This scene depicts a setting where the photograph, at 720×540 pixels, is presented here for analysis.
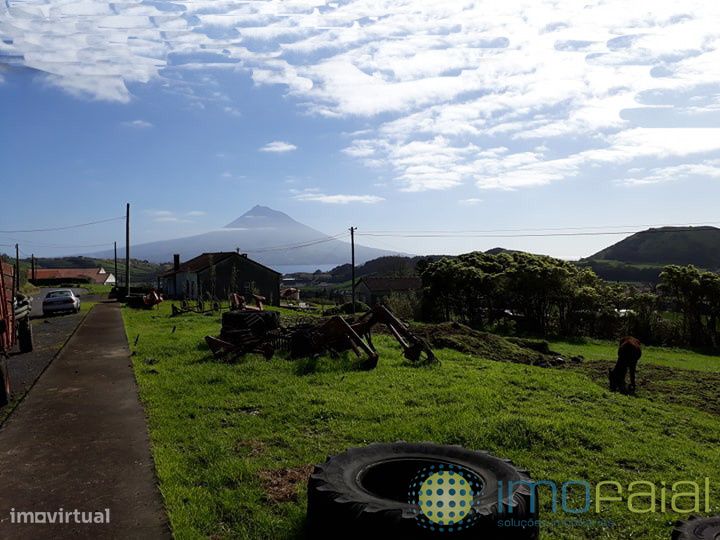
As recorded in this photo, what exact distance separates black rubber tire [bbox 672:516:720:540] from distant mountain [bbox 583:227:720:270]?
98232mm

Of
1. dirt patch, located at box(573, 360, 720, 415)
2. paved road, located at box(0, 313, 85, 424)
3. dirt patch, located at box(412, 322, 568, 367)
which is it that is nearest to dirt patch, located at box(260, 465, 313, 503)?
paved road, located at box(0, 313, 85, 424)

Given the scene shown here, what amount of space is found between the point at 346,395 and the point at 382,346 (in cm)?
624

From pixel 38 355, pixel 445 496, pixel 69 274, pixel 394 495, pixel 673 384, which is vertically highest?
pixel 69 274

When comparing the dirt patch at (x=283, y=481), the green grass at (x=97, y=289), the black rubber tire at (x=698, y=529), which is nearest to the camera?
the black rubber tire at (x=698, y=529)

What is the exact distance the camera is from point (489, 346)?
16.7 metres

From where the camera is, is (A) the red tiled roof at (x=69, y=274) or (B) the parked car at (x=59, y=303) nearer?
(B) the parked car at (x=59, y=303)

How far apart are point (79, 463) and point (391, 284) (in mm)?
60214

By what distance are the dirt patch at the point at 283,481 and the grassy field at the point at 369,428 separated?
0.07 ft

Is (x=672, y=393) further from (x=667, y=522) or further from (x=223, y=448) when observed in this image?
(x=223, y=448)

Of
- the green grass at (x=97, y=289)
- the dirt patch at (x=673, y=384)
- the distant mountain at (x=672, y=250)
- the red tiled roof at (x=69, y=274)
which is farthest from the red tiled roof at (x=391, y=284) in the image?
the red tiled roof at (x=69, y=274)

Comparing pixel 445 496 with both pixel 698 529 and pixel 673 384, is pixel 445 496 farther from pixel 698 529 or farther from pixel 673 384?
pixel 673 384

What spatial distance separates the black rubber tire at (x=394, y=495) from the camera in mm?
3674

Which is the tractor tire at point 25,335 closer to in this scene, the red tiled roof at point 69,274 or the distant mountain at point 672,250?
the red tiled roof at point 69,274

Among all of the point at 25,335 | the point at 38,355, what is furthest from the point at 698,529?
the point at 25,335
